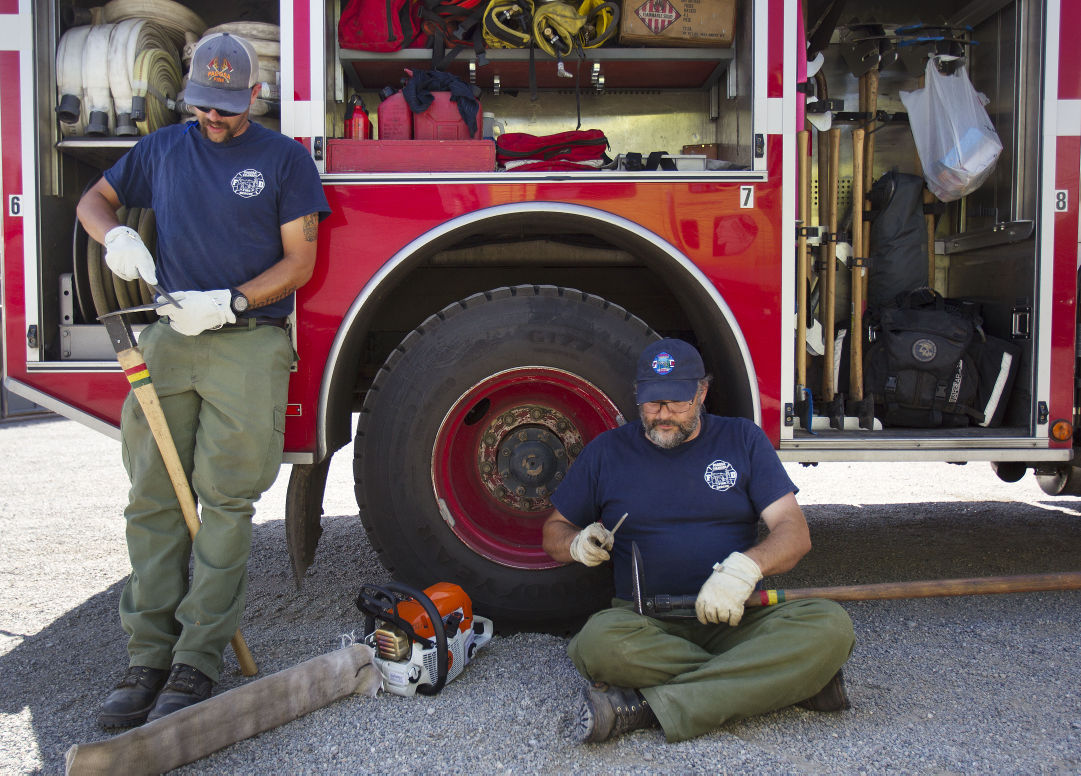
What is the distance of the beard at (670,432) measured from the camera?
2.55 meters

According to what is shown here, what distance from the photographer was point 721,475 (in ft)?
8.33

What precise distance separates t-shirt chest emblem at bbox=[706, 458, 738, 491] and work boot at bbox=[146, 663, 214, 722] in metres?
1.58

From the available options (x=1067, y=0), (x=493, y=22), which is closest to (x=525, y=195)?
(x=493, y=22)

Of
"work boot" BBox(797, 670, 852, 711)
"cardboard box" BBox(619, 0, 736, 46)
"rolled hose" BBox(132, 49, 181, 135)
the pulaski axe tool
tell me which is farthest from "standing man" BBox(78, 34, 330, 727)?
"work boot" BBox(797, 670, 852, 711)

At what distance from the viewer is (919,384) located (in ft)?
11.3

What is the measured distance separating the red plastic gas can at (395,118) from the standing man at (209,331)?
0.41 metres

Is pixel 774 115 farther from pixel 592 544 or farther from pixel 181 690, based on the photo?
pixel 181 690

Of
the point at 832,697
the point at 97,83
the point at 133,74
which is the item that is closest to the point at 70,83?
the point at 97,83

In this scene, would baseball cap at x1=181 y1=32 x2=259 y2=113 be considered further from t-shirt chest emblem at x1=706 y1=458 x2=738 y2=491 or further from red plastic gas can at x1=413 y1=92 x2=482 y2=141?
t-shirt chest emblem at x1=706 y1=458 x2=738 y2=491

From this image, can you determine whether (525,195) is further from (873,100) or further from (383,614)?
(873,100)

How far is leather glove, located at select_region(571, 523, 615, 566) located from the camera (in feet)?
8.09

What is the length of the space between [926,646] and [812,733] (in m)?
0.86

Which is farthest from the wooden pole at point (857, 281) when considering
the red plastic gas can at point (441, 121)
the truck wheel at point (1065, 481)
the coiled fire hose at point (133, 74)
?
the coiled fire hose at point (133, 74)

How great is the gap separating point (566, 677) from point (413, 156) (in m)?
1.80
